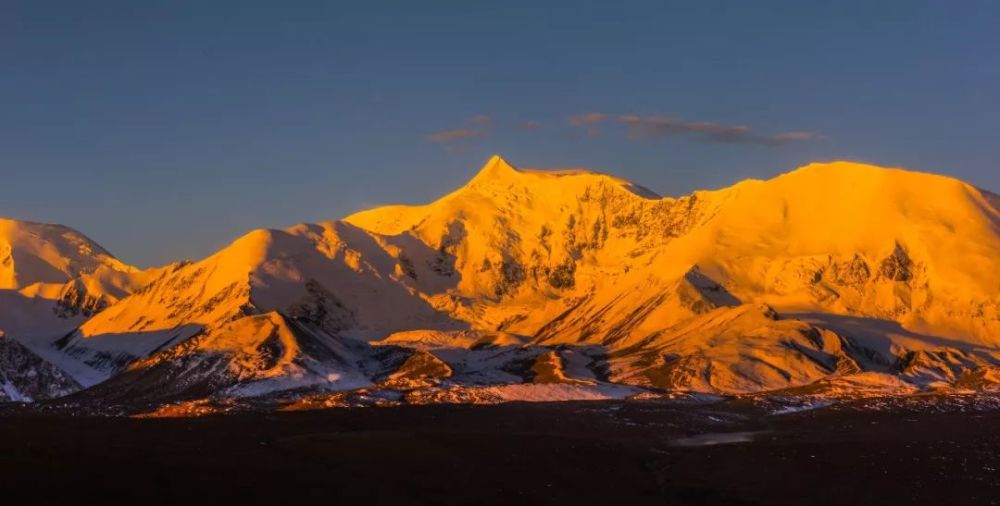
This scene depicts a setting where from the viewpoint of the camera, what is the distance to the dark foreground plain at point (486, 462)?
3059 inches

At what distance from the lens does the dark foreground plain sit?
7769cm

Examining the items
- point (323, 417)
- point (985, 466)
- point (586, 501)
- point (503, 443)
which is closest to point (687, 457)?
point (503, 443)

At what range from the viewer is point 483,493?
82.8 m

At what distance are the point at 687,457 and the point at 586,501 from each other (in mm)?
33710

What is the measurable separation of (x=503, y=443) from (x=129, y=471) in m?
43.0

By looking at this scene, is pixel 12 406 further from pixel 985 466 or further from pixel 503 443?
pixel 985 466

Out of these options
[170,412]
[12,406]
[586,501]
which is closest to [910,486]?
[586,501]

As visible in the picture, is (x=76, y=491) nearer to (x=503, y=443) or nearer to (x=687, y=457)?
(x=503, y=443)

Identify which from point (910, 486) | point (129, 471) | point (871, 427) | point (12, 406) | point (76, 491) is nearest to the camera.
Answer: point (76, 491)

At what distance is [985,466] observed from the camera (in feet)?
326

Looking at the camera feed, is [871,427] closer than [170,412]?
Yes

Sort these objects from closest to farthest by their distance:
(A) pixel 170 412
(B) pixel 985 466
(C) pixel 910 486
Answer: (C) pixel 910 486 < (B) pixel 985 466 < (A) pixel 170 412

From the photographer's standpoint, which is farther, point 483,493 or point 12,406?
point 12,406

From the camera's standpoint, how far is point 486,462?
9938 cm
